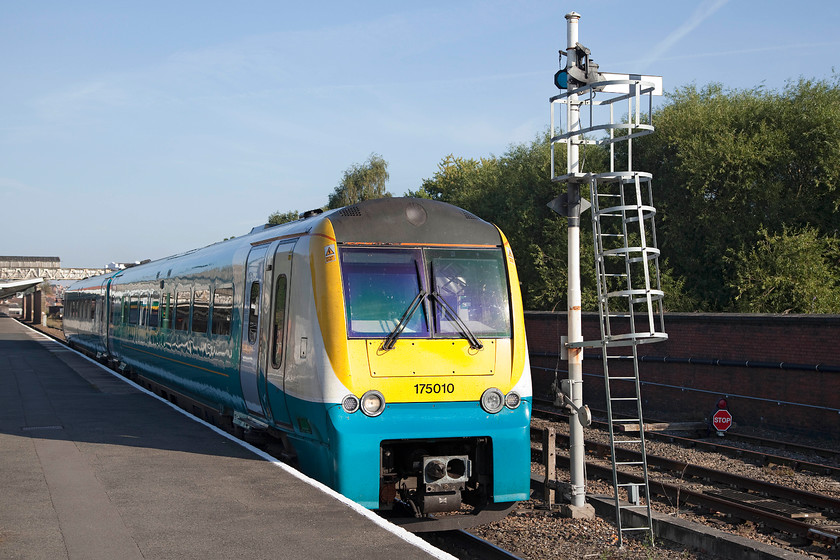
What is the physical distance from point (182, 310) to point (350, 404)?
8.56m

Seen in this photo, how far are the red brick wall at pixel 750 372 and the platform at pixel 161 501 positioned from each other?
432 inches

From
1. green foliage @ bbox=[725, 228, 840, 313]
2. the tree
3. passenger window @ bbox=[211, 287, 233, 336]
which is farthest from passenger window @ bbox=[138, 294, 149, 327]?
the tree

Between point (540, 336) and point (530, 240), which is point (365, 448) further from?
point (530, 240)

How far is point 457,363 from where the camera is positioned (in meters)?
8.62

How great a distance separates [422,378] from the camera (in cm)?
842

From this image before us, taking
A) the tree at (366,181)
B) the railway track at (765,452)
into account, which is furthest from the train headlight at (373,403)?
the tree at (366,181)

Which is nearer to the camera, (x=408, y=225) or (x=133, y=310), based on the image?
(x=408, y=225)

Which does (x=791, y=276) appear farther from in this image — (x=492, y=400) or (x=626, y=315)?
(x=492, y=400)

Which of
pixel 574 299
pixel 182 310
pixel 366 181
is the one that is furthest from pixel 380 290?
pixel 366 181

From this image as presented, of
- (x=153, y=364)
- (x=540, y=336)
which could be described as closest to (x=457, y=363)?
(x=153, y=364)

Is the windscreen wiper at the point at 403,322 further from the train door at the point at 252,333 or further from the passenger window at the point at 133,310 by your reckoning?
the passenger window at the point at 133,310

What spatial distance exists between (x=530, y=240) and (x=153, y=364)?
26.3 metres

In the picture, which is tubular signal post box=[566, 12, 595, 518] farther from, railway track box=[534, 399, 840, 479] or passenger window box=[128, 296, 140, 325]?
passenger window box=[128, 296, 140, 325]

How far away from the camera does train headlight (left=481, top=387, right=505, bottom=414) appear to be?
8.58 meters
